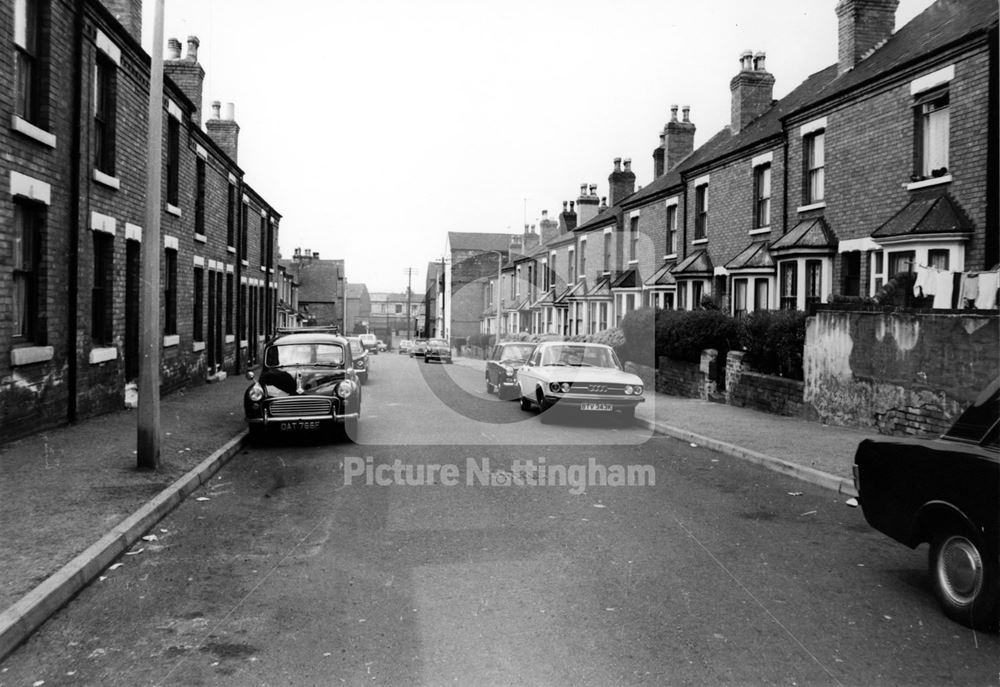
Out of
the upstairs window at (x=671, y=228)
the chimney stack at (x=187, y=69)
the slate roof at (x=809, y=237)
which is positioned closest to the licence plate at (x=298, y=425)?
the slate roof at (x=809, y=237)

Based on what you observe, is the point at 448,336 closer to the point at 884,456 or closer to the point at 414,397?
the point at 414,397

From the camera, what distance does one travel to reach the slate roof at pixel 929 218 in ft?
51.4

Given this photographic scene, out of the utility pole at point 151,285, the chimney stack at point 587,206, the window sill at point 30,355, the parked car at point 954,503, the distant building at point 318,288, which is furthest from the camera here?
the distant building at point 318,288

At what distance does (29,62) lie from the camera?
38.4 ft

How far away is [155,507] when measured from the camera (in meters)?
7.66

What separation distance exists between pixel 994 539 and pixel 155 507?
674cm

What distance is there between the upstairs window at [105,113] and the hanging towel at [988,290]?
14231 millimetres

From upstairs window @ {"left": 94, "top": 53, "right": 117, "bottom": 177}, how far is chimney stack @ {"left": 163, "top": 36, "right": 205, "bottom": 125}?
10280 mm

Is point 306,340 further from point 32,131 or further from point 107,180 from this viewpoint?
point 32,131

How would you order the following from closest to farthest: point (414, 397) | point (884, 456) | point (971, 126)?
point (884, 456) < point (971, 126) < point (414, 397)

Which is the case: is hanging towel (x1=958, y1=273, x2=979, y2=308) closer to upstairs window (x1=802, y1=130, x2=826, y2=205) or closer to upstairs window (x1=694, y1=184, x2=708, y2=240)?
upstairs window (x1=802, y1=130, x2=826, y2=205)

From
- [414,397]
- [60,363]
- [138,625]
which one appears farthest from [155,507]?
[414,397]

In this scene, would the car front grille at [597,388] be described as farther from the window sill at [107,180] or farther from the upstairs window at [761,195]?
the upstairs window at [761,195]

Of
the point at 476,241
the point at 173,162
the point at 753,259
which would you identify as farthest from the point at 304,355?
the point at 476,241
